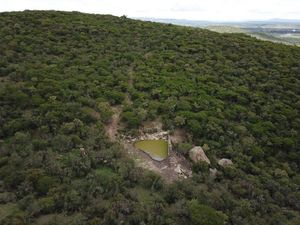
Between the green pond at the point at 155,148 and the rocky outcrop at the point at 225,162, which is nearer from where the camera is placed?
the green pond at the point at 155,148

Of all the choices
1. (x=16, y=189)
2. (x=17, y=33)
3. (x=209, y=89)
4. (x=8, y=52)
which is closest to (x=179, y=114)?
(x=209, y=89)

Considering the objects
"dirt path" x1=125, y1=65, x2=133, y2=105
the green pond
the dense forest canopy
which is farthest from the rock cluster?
"dirt path" x1=125, y1=65, x2=133, y2=105

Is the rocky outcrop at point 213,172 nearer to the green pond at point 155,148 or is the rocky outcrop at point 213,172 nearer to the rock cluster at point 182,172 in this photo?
the rock cluster at point 182,172

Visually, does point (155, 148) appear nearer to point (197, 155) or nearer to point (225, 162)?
point (197, 155)

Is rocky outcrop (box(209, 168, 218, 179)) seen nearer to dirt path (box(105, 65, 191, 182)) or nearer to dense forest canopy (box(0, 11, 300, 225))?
dense forest canopy (box(0, 11, 300, 225))

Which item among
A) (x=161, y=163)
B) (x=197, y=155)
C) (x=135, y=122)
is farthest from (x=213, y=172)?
(x=135, y=122)

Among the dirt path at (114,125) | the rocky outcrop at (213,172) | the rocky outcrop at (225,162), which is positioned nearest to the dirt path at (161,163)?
the dirt path at (114,125)
